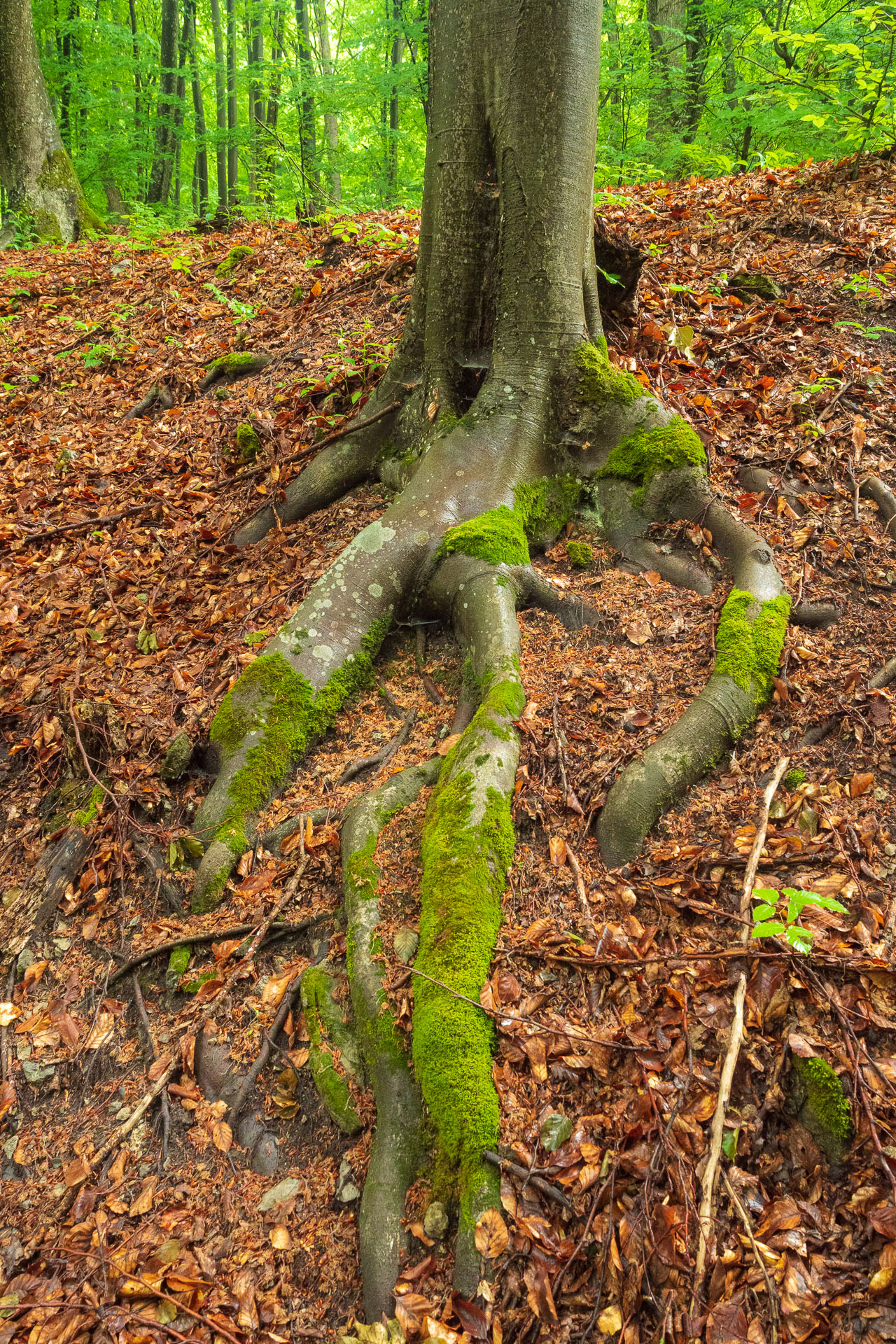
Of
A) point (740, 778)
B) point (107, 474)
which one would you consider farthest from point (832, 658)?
point (107, 474)

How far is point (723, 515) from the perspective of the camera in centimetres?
428

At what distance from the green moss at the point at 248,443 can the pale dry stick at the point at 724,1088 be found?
5015mm

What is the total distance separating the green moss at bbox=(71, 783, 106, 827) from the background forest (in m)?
7.00

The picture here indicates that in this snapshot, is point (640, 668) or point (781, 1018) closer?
point (781, 1018)

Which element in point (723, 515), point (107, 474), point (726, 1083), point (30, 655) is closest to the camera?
point (726, 1083)

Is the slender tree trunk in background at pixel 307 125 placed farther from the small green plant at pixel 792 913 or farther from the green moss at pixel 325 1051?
the small green plant at pixel 792 913

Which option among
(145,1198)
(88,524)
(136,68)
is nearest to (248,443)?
(88,524)

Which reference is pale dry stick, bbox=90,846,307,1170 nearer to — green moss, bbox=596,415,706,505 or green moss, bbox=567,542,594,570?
green moss, bbox=567,542,594,570

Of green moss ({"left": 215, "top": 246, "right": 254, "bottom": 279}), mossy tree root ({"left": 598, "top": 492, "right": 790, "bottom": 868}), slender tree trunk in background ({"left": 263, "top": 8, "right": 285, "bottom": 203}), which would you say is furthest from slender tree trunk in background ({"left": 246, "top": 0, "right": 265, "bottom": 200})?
mossy tree root ({"left": 598, "top": 492, "right": 790, "bottom": 868})

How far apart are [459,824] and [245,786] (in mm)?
1322

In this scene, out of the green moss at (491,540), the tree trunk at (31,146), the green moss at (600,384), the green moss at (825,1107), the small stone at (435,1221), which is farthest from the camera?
the tree trunk at (31,146)

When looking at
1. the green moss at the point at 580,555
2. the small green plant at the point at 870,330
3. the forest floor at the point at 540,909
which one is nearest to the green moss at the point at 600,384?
the forest floor at the point at 540,909

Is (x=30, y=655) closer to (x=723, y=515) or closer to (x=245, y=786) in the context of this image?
(x=245, y=786)

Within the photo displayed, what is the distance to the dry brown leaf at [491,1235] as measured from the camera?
7.18 feet
